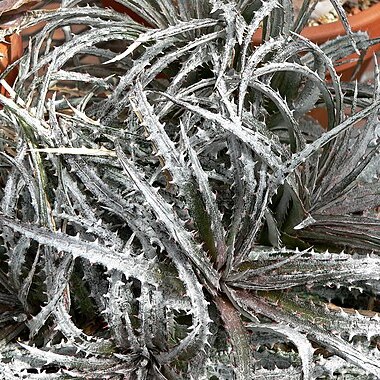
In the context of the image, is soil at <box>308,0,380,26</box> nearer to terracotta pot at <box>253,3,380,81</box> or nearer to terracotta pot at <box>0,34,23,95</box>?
terracotta pot at <box>253,3,380,81</box>

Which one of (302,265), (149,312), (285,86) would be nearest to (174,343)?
(149,312)

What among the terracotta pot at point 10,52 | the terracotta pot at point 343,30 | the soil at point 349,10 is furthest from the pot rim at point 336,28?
the terracotta pot at point 10,52

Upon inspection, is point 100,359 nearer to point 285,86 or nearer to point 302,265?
point 302,265

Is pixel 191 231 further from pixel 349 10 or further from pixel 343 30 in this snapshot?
pixel 349 10

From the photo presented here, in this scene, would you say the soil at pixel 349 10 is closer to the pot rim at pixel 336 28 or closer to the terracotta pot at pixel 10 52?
the pot rim at pixel 336 28

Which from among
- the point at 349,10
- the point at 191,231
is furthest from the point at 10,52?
the point at 349,10

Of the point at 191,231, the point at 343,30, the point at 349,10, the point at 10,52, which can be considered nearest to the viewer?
the point at 191,231

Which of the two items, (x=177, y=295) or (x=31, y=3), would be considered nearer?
(x=177, y=295)

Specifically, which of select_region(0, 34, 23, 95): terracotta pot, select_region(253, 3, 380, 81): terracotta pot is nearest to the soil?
select_region(253, 3, 380, 81): terracotta pot

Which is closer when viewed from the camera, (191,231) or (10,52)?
(191,231)
